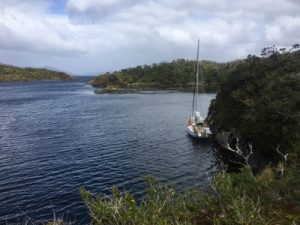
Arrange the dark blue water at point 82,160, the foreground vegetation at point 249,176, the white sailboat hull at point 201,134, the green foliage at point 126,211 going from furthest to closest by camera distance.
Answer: the white sailboat hull at point 201,134
the dark blue water at point 82,160
the foreground vegetation at point 249,176
the green foliage at point 126,211

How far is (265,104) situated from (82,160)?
75.7 feet

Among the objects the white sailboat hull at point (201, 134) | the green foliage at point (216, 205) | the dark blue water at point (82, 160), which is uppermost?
the green foliage at point (216, 205)

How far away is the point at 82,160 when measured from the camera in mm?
47531

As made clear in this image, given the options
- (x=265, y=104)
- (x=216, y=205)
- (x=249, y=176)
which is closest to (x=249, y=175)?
(x=249, y=176)

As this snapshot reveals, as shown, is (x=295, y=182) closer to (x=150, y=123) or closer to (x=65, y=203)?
(x=65, y=203)

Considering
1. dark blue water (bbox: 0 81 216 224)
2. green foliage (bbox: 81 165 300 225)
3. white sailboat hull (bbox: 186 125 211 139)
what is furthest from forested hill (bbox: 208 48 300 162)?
green foliage (bbox: 81 165 300 225)

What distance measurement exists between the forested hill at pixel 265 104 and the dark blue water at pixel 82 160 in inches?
237

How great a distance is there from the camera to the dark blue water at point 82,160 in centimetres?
3419

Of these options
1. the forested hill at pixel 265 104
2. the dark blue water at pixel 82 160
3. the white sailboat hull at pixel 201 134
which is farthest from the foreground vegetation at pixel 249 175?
the dark blue water at pixel 82 160


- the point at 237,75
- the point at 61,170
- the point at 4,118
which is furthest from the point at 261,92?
the point at 4,118

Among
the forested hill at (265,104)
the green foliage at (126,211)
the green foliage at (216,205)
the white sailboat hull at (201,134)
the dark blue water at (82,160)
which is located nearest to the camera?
the green foliage at (126,211)

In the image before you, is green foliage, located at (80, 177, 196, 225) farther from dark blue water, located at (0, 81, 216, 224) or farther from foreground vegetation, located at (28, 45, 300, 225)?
dark blue water, located at (0, 81, 216, 224)

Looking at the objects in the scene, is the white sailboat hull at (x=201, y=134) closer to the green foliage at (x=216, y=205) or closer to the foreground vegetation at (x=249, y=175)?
the foreground vegetation at (x=249, y=175)

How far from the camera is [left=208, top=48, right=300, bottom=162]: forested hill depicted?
37438 millimetres
